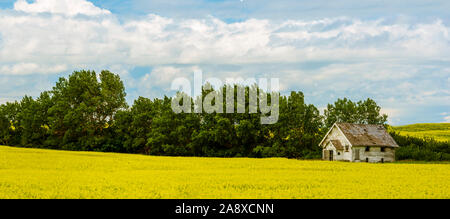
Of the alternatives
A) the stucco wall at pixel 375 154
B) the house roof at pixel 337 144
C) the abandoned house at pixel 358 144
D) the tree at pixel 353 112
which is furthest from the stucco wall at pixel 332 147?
the tree at pixel 353 112

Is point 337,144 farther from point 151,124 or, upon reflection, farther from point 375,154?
point 151,124

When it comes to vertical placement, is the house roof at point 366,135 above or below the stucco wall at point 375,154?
above

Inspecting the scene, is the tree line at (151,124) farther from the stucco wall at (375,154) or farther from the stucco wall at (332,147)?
the stucco wall at (375,154)

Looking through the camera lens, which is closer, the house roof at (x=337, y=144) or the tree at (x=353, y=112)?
the house roof at (x=337, y=144)

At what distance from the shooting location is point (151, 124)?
85.4 metres

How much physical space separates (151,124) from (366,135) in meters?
39.3

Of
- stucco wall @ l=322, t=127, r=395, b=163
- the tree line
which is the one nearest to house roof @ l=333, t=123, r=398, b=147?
stucco wall @ l=322, t=127, r=395, b=163

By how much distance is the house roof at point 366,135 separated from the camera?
68938 mm

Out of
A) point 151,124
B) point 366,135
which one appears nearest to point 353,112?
point 366,135

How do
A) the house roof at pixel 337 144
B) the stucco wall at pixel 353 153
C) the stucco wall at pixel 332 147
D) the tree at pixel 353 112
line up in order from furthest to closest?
the tree at pixel 353 112, the house roof at pixel 337 144, the stucco wall at pixel 332 147, the stucco wall at pixel 353 153

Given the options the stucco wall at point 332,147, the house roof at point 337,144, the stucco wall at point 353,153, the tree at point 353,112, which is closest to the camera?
the stucco wall at point 353,153
